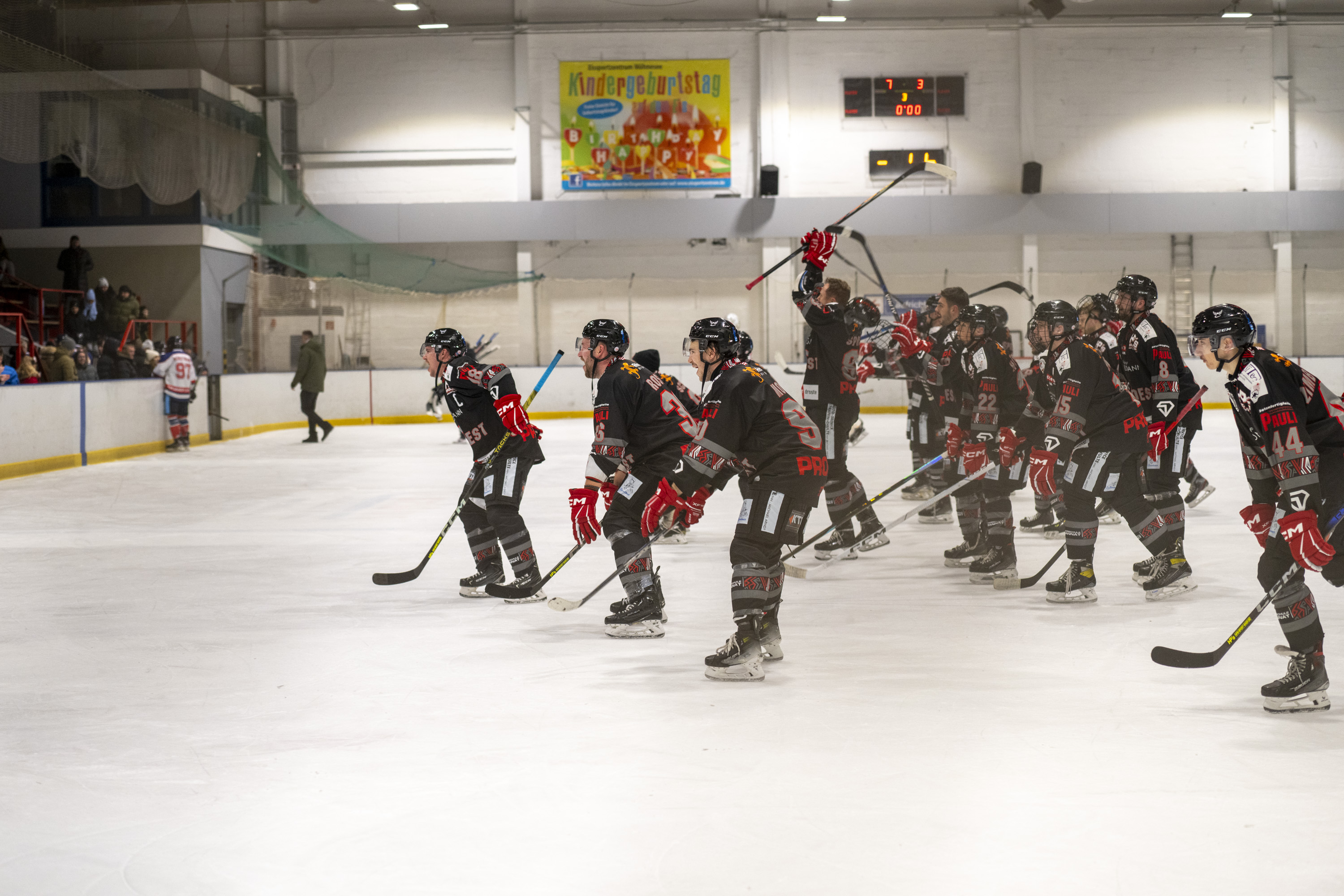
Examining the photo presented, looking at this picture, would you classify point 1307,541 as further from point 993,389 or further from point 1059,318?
point 993,389

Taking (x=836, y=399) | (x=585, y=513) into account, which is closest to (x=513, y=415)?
(x=585, y=513)

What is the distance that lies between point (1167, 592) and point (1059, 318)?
52.1 inches

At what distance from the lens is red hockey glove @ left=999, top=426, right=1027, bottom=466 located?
596cm

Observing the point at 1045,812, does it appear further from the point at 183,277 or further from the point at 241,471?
the point at 183,277

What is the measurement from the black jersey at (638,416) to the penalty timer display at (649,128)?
58.8 feet

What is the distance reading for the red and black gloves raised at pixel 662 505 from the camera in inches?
168

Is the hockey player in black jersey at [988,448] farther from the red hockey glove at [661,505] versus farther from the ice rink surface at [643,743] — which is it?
the red hockey glove at [661,505]

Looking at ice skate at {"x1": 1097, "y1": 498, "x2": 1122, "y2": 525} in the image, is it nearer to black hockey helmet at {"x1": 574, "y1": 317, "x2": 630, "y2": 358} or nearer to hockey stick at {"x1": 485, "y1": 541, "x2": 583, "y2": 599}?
hockey stick at {"x1": 485, "y1": 541, "x2": 583, "y2": 599}

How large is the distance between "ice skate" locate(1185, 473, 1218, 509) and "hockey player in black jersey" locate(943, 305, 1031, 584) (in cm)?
274

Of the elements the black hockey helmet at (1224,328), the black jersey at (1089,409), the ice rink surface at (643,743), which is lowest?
the ice rink surface at (643,743)

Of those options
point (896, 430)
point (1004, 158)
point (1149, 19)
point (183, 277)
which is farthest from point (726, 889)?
point (1149, 19)

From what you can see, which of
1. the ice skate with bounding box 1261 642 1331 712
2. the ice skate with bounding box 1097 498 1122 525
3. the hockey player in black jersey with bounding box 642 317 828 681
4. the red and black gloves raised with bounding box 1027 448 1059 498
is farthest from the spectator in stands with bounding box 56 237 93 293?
the ice skate with bounding box 1261 642 1331 712

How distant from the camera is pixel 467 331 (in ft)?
72.0

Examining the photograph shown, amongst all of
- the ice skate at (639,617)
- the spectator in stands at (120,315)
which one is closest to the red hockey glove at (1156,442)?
the ice skate at (639,617)
